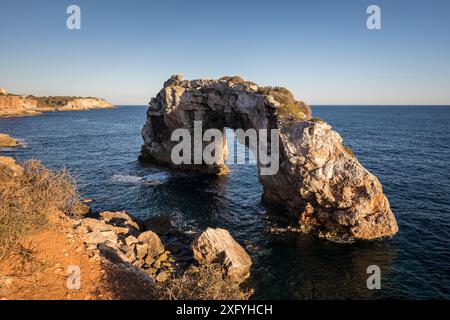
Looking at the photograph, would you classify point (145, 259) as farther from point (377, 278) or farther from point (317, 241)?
point (377, 278)

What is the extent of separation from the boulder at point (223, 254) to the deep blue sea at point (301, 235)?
1.13m

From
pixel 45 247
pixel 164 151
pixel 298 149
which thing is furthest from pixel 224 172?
pixel 45 247

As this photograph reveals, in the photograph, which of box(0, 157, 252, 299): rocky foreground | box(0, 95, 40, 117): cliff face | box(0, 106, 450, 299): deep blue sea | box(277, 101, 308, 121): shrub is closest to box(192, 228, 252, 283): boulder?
box(0, 157, 252, 299): rocky foreground

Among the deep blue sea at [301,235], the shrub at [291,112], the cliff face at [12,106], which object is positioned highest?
the cliff face at [12,106]

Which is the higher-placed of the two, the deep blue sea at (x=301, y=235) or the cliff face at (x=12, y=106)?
the cliff face at (x=12, y=106)

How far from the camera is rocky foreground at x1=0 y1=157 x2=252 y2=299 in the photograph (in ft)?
37.9

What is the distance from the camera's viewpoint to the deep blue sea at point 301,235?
63.1 ft

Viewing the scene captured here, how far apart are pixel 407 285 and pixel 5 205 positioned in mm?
24304

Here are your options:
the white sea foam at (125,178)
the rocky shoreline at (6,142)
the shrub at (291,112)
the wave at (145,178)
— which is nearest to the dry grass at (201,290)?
the shrub at (291,112)

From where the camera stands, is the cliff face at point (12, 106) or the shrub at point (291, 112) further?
the cliff face at point (12, 106)

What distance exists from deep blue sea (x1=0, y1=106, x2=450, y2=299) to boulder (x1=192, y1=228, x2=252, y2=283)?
113 cm

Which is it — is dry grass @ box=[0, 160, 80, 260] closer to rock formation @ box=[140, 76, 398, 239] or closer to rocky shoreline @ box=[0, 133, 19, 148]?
rock formation @ box=[140, 76, 398, 239]

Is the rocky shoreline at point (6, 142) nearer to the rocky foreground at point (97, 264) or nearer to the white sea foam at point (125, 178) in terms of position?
the white sea foam at point (125, 178)

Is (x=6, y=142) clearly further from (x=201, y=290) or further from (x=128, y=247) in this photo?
(x=201, y=290)
